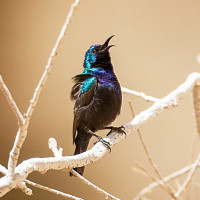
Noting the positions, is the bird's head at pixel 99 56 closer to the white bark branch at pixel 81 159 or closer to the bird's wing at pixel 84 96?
the bird's wing at pixel 84 96

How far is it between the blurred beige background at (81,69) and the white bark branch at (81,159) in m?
1.02

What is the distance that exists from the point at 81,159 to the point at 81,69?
1.70 meters

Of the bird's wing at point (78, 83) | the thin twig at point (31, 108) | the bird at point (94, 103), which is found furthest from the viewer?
the bird's wing at point (78, 83)

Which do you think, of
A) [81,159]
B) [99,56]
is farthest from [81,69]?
[81,159]

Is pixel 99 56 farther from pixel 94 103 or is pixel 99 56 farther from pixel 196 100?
pixel 196 100

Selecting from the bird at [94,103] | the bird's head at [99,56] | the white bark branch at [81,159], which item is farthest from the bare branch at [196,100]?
the bird's head at [99,56]

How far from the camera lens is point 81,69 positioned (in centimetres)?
279

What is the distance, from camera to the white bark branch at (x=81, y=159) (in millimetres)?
850

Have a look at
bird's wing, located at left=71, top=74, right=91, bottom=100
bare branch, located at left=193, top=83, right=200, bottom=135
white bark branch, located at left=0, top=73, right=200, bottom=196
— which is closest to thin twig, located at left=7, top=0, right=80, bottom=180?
white bark branch, located at left=0, top=73, right=200, bottom=196

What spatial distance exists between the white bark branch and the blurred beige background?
1.02 metres

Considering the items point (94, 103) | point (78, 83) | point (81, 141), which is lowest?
point (81, 141)

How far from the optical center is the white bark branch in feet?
2.79

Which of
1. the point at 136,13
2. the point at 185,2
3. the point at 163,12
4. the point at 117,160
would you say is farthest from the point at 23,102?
the point at 185,2

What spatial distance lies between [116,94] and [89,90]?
0.15 metres
